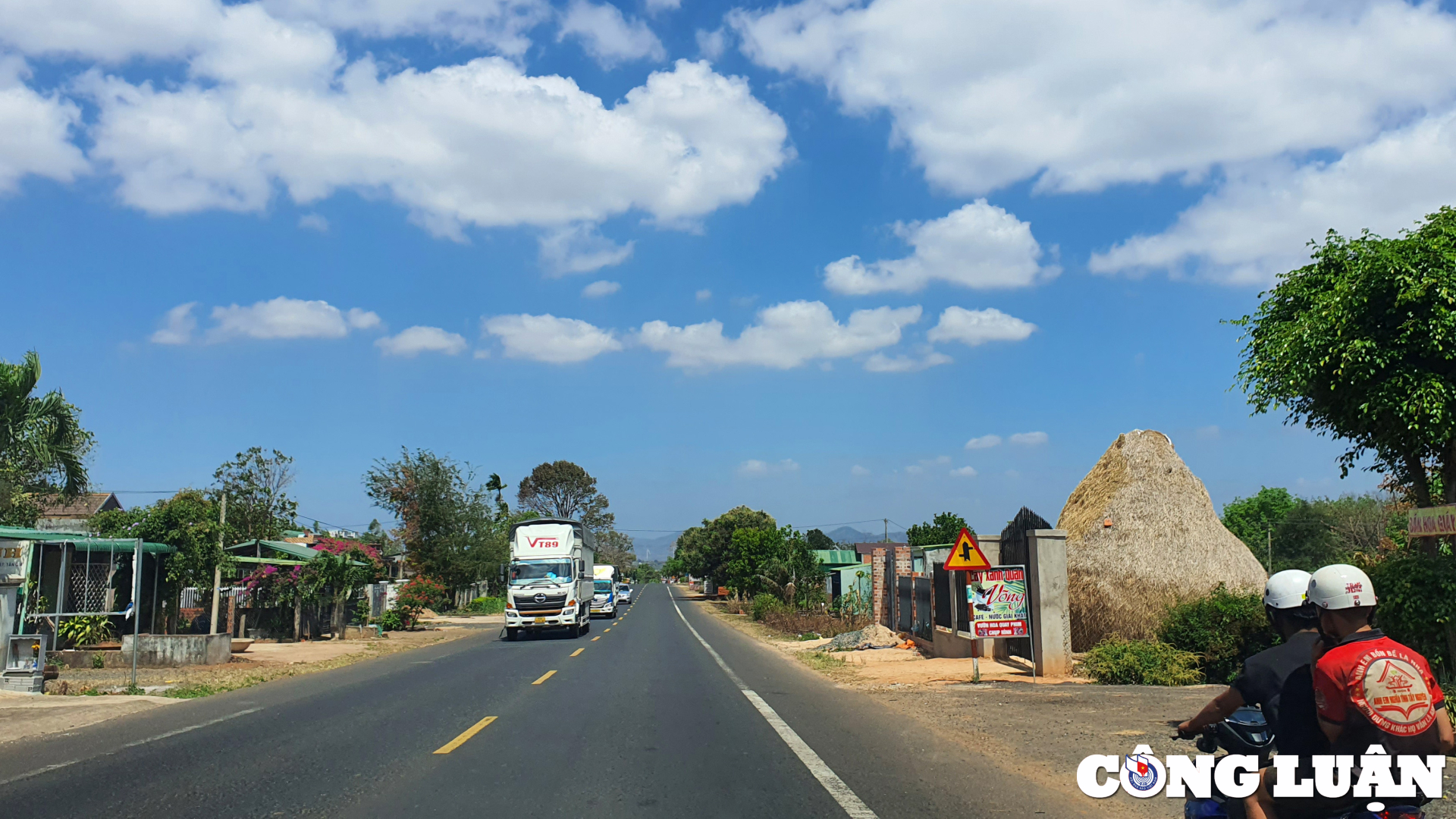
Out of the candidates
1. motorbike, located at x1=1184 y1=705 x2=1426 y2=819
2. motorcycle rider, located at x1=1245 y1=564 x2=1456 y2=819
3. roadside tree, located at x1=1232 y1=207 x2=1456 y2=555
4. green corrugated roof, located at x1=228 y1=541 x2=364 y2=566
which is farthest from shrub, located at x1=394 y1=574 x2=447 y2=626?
motorcycle rider, located at x1=1245 y1=564 x2=1456 y2=819

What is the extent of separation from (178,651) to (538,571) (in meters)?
12.2

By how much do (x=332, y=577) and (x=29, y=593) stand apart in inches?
419

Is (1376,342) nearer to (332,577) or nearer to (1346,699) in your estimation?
(1346,699)

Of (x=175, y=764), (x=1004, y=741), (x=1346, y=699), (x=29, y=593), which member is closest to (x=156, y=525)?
(x=29, y=593)

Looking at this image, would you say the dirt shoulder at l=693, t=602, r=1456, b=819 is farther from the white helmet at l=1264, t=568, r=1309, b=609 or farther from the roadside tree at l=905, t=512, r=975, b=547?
the roadside tree at l=905, t=512, r=975, b=547

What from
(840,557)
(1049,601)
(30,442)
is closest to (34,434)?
(30,442)

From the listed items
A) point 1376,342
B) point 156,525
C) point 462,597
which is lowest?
point 462,597

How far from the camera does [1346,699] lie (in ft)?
12.2

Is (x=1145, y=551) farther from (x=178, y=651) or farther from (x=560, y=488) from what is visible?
(x=560, y=488)

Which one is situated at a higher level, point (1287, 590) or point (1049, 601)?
point (1287, 590)

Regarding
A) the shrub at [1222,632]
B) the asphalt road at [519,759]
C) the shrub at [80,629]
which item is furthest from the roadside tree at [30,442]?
the shrub at [1222,632]

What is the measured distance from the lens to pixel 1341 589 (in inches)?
155

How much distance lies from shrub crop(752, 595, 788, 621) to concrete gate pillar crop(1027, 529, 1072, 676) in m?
23.1

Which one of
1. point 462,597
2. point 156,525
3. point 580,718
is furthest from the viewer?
point 462,597
